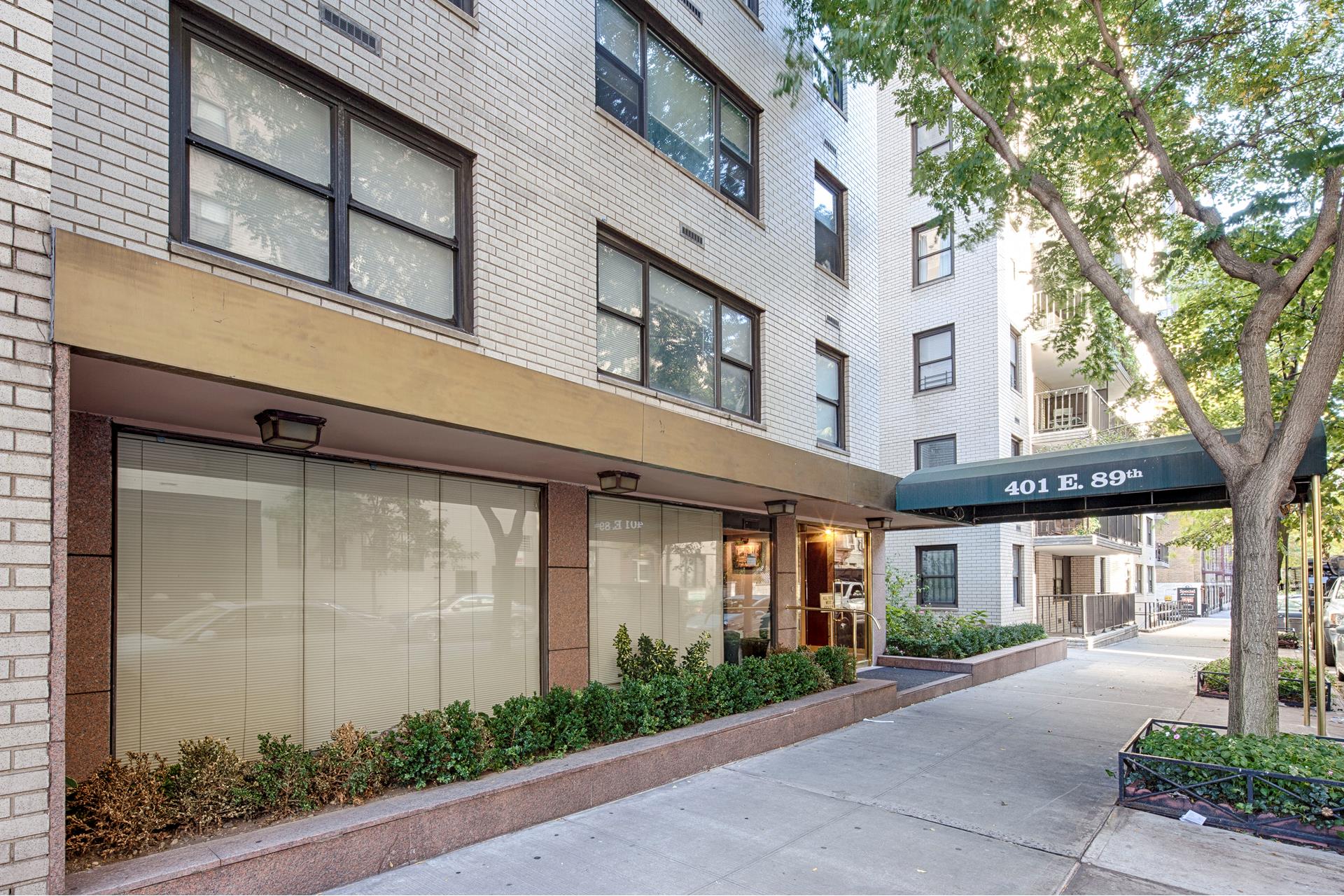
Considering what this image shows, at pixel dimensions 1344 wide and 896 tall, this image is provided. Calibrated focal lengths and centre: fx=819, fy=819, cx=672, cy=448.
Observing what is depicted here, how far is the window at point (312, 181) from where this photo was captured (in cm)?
573

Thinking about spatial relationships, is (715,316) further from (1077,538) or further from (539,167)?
(1077,538)

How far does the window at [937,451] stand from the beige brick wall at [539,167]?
340 inches

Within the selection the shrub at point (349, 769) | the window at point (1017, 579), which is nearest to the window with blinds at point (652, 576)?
the shrub at point (349, 769)

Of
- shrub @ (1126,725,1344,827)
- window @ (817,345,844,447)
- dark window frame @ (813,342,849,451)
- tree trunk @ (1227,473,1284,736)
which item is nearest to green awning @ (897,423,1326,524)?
tree trunk @ (1227,473,1284,736)

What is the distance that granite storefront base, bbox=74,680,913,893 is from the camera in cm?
443

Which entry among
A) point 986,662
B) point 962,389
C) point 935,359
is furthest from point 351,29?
point 935,359

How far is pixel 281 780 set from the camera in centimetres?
551

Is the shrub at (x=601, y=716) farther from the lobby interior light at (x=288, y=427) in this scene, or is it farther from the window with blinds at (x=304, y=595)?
the lobby interior light at (x=288, y=427)

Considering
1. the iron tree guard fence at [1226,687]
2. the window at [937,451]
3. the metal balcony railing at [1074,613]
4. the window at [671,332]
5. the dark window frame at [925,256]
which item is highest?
the dark window frame at [925,256]

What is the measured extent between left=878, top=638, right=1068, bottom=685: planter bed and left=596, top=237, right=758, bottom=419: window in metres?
6.80

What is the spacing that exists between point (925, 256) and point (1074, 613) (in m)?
11.5

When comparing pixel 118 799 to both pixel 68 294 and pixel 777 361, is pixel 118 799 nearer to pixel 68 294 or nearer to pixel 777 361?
pixel 68 294

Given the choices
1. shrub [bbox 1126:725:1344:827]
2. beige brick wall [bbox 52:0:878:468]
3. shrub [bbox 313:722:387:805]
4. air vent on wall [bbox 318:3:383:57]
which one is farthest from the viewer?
air vent on wall [bbox 318:3:383:57]

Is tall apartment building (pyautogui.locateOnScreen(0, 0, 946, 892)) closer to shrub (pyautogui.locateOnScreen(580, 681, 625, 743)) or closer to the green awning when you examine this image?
shrub (pyautogui.locateOnScreen(580, 681, 625, 743))
